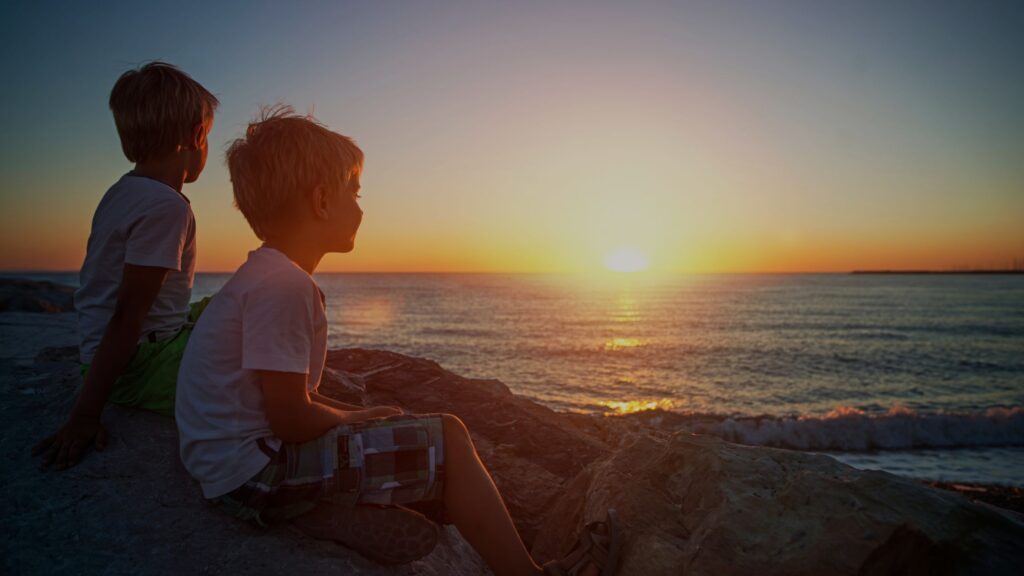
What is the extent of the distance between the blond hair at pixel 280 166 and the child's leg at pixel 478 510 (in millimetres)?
1168

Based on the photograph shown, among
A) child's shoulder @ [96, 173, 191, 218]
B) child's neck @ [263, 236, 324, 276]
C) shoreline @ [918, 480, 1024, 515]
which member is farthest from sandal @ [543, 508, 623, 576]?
shoreline @ [918, 480, 1024, 515]

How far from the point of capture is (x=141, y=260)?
101 inches

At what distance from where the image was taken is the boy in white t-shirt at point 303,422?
2074 mm

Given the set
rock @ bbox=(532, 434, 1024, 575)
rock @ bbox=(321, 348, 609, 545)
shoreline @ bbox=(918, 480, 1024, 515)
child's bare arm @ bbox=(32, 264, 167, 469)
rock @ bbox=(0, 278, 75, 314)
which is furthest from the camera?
rock @ bbox=(0, 278, 75, 314)

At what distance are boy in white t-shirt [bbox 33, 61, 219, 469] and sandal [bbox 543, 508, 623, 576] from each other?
2221 mm

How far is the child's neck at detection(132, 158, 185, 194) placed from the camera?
9.26 feet

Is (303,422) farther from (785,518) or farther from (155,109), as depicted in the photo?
(785,518)

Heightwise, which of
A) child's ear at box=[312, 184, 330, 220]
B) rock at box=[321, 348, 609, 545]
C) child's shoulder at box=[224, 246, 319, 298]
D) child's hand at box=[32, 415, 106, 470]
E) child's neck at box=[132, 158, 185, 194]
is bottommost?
rock at box=[321, 348, 609, 545]

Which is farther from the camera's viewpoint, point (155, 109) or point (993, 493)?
point (993, 493)

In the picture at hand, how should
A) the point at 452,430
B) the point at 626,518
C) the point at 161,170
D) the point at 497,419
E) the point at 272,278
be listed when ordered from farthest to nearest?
the point at 497,419 < the point at 161,170 < the point at 626,518 < the point at 452,430 < the point at 272,278

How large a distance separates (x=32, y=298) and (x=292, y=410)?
15.7 m

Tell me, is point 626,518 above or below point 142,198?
below

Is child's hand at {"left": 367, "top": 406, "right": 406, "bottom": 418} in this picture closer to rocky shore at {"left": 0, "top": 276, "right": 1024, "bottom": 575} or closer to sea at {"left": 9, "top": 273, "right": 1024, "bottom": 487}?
rocky shore at {"left": 0, "top": 276, "right": 1024, "bottom": 575}

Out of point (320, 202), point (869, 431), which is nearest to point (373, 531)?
point (320, 202)
